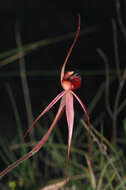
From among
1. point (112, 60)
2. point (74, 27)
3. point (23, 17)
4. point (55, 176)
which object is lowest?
point (55, 176)

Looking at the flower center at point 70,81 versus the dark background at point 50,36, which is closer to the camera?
the flower center at point 70,81

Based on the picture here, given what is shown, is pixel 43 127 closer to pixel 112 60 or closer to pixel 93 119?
pixel 93 119

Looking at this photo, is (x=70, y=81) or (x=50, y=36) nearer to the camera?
(x=70, y=81)

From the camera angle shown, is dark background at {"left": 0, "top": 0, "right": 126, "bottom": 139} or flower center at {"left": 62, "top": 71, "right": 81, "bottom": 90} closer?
flower center at {"left": 62, "top": 71, "right": 81, "bottom": 90}

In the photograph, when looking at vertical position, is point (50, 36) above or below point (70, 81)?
above

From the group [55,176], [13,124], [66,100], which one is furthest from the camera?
[13,124]

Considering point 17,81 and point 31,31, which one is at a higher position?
point 31,31

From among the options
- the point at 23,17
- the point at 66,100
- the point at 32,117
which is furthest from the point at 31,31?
the point at 66,100

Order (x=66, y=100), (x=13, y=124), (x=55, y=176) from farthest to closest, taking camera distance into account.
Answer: (x=13, y=124) < (x=55, y=176) < (x=66, y=100)
